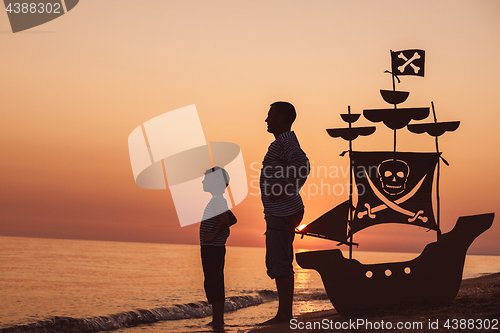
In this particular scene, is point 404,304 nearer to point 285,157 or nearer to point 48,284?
point 285,157

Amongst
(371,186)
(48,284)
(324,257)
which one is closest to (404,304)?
(324,257)

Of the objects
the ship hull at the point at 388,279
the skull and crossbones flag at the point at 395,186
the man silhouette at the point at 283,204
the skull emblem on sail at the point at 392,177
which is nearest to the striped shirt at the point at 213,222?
the man silhouette at the point at 283,204

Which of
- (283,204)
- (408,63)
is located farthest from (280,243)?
(408,63)

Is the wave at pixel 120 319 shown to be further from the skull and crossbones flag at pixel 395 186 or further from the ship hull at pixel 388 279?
the skull and crossbones flag at pixel 395 186

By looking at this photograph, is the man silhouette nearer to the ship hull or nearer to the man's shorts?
the man's shorts

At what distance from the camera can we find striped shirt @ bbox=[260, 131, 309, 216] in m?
3.99

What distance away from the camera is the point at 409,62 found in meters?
5.62

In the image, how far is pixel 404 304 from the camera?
4430mm

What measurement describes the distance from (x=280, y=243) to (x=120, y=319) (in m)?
5.46

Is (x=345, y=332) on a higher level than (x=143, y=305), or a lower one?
higher

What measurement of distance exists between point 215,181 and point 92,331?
14.8ft

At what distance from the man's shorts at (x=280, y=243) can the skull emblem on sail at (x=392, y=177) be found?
167 centimetres

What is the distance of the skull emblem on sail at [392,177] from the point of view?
522cm

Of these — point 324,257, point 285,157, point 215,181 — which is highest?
point 285,157
